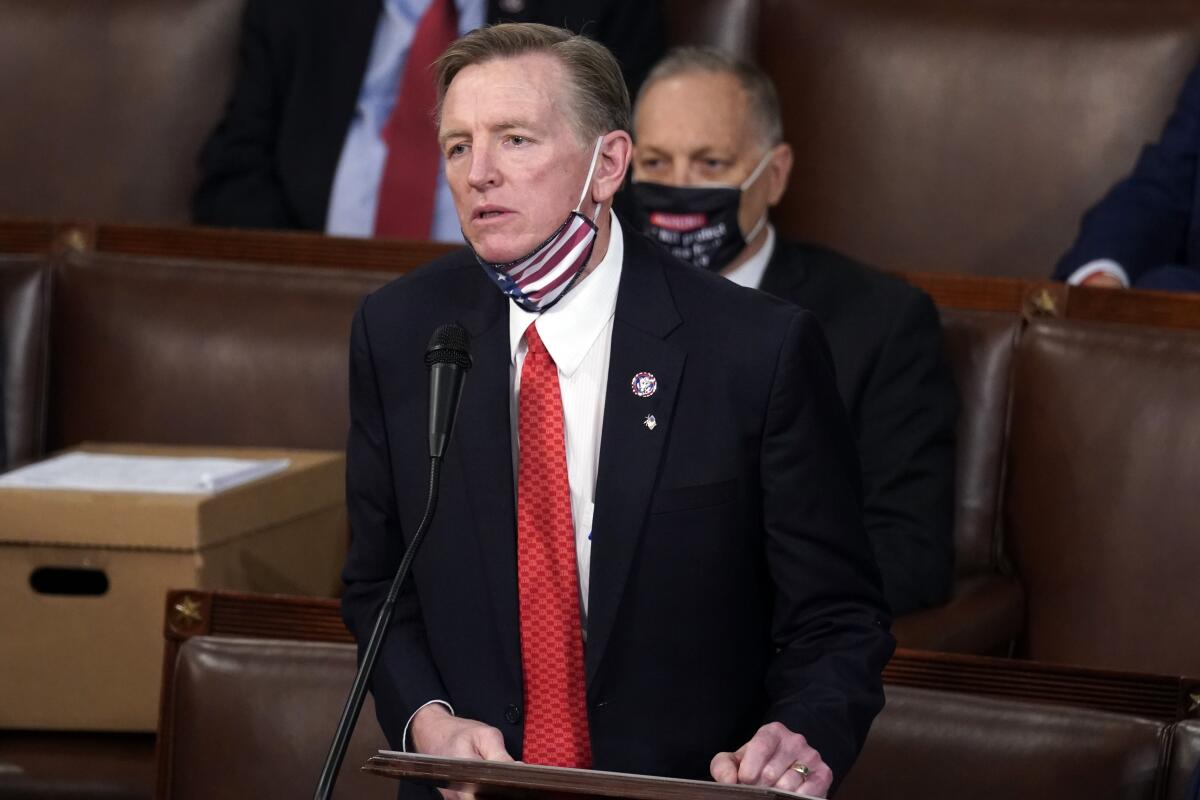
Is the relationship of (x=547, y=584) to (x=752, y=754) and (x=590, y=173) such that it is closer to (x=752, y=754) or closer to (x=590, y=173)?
(x=752, y=754)

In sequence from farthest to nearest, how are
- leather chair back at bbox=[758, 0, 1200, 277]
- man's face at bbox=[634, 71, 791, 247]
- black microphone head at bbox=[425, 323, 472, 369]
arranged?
leather chair back at bbox=[758, 0, 1200, 277]
man's face at bbox=[634, 71, 791, 247]
black microphone head at bbox=[425, 323, 472, 369]

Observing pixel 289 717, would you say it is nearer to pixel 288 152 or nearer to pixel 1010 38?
pixel 288 152

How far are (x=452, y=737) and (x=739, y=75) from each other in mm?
1510

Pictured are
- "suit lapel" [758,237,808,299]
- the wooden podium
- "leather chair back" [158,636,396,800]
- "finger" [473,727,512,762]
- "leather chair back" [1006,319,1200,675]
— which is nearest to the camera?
the wooden podium

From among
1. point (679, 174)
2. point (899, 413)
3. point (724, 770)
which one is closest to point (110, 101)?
point (679, 174)

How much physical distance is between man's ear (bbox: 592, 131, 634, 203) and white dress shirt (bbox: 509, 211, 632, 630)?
0.24 feet

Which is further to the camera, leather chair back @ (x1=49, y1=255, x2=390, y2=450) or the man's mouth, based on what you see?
leather chair back @ (x1=49, y1=255, x2=390, y2=450)

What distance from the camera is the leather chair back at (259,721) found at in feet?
5.72

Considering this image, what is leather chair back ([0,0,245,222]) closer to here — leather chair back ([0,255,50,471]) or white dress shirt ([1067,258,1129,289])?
leather chair back ([0,255,50,471])

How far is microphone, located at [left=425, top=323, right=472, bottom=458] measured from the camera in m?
1.24

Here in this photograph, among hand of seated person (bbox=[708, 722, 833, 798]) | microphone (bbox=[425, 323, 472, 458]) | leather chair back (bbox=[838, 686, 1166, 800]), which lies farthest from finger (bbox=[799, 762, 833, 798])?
microphone (bbox=[425, 323, 472, 458])

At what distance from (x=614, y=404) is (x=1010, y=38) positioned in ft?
6.21

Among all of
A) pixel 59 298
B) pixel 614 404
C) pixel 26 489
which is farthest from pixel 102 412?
pixel 614 404

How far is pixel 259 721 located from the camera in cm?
175
